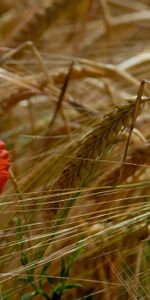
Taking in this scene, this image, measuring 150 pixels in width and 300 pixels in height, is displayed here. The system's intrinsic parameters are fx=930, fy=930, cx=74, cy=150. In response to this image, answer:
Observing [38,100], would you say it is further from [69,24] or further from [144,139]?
[69,24]

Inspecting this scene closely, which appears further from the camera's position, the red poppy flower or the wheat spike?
the wheat spike

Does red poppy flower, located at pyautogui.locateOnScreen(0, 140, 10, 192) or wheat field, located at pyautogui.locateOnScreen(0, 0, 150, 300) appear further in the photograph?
wheat field, located at pyautogui.locateOnScreen(0, 0, 150, 300)

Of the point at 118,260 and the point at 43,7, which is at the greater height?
the point at 43,7

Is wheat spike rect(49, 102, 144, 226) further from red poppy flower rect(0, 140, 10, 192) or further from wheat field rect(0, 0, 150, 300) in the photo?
red poppy flower rect(0, 140, 10, 192)

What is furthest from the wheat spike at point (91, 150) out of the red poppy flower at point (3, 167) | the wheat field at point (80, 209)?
the red poppy flower at point (3, 167)

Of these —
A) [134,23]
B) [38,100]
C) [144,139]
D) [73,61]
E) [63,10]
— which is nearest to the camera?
[144,139]

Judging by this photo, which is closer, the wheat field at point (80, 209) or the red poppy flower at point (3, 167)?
the red poppy flower at point (3, 167)

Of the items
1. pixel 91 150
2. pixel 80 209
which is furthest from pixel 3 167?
pixel 80 209

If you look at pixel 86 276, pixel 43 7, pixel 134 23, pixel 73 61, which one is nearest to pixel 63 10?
pixel 43 7

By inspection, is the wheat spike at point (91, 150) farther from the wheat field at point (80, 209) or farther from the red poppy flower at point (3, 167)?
the red poppy flower at point (3, 167)

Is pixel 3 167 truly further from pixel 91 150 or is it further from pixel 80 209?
pixel 80 209

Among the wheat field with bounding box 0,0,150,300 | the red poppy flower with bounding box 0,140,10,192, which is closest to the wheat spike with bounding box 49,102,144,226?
the wheat field with bounding box 0,0,150,300
